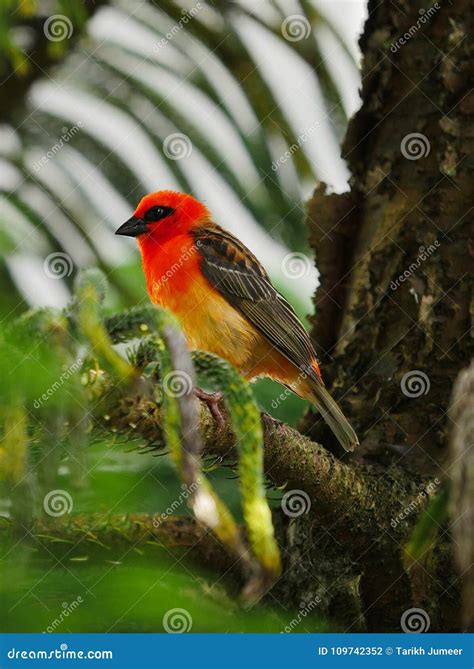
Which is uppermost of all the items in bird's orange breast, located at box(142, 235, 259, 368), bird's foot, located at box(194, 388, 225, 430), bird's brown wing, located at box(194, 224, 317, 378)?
→ bird's brown wing, located at box(194, 224, 317, 378)

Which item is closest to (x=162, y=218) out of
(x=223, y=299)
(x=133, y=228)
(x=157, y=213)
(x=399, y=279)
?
(x=157, y=213)

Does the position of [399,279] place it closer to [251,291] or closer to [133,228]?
[251,291]

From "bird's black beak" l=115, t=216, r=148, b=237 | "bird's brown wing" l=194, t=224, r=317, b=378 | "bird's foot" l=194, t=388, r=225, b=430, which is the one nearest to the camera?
"bird's foot" l=194, t=388, r=225, b=430

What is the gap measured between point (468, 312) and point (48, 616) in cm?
232

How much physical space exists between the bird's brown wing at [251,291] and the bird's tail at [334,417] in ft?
0.63

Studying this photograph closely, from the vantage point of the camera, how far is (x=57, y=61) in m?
2.46

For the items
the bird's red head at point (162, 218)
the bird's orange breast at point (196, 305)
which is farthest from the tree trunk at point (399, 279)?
the bird's red head at point (162, 218)

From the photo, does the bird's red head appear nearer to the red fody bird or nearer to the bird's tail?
the red fody bird

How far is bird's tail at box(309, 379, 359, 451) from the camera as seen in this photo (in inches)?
102

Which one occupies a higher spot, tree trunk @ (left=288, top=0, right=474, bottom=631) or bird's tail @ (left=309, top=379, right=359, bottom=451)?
tree trunk @ (left=288, top=0, right=474, bottom=631)

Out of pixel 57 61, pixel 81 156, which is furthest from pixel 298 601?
pixel 57 61

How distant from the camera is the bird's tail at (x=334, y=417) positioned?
260cm

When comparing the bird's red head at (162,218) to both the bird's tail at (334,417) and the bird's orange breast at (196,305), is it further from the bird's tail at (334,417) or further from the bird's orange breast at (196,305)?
the bird's tail at (334,417)

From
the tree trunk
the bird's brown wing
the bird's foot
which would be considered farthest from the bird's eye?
the bird's foot
